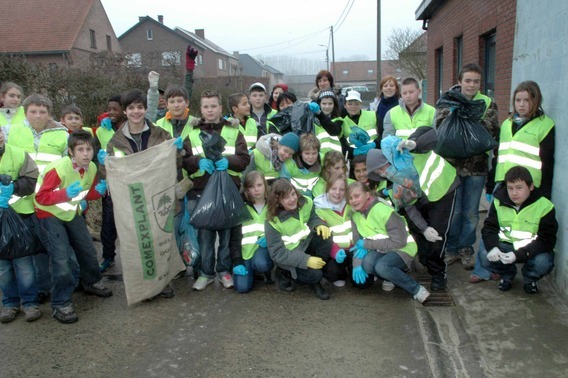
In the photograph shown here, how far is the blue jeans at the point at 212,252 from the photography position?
4551 mm

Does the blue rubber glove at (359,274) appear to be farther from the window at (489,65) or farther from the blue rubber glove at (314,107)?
the window at (489,65)

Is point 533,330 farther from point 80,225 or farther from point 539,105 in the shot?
point 80,225

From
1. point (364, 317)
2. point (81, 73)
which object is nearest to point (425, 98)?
point (81, 73)

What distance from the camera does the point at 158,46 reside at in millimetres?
48188

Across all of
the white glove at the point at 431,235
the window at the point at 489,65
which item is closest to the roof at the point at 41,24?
the window at the point at 489,65

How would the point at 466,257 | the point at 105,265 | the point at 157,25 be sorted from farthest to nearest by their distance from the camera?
the point at 157,25 → the point at 105,265 → the point at 466,257

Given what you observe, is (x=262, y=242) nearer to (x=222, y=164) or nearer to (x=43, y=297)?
(x=222, y=164)

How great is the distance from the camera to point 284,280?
177 inches

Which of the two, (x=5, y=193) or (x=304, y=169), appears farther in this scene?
(x=304, y=169)

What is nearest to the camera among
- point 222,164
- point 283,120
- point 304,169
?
point 222,164

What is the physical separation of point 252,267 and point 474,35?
22.5 feet

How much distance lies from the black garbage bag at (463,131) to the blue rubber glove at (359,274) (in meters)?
1.27

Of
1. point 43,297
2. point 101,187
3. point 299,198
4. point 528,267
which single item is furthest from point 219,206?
point 528,267

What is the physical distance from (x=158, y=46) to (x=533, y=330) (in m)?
49.2
